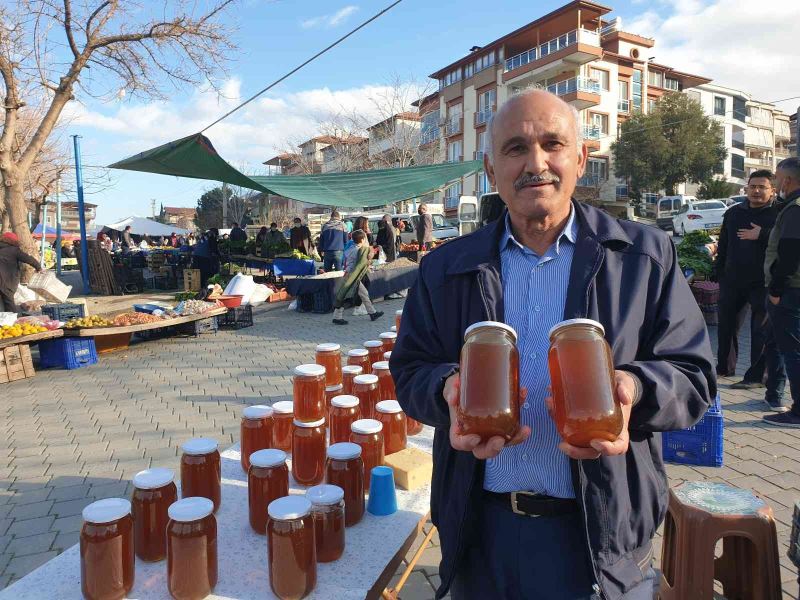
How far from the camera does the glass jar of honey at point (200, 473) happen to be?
202cm

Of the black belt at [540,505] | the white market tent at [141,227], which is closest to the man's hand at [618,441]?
the black belt at [540,505]

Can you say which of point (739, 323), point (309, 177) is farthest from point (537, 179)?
point (309, 177)

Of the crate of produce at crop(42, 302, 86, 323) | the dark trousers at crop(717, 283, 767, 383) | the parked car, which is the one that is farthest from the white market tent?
the dark trousers at crop(717, 283, 767, 383)

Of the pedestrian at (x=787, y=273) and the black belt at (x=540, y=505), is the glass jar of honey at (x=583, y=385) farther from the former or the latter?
the pedestrian at (x=787, y=273)

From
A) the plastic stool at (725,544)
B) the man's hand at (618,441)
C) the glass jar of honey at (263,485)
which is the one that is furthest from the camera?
the plastic stool at (725,544)

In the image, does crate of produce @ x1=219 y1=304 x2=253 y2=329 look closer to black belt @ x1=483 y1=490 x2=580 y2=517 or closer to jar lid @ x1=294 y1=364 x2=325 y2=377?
jar lid @ x1=294 y1=364 x2=325 y2=377

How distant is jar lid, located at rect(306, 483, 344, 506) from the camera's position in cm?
178

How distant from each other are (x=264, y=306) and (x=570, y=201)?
11.5 meters

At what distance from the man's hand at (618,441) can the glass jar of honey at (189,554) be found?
1074 mm

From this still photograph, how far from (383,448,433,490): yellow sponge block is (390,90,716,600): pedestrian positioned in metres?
0.77

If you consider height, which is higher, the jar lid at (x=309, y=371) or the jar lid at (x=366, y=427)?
the jar lid at (x=309, y=371)

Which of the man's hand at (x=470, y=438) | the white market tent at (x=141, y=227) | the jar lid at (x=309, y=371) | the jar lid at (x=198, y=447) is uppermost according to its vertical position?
the white market tent at (x=141, y=227)

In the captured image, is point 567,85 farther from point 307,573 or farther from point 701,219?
point 307,573

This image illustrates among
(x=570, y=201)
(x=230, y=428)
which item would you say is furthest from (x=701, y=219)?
(x=570, y=201)
